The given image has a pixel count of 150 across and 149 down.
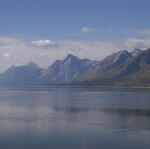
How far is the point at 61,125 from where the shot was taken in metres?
64.3

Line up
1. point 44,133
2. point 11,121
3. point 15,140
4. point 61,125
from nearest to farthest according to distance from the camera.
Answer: point 15,140 → point 44,133 → point 61,125 → point 11,121

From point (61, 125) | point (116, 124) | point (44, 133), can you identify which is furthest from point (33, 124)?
point (116, 124)

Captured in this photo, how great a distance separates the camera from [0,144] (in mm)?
46625

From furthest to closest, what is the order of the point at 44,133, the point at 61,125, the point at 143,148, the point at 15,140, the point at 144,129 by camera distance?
the point at 61,125 → the point at 144,129 → the point at 44,133 → the point at 15,140 → the point at 143,148

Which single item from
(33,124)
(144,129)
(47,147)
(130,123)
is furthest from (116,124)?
(47,147)

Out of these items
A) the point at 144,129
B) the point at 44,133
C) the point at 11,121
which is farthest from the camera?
the point at 11,121

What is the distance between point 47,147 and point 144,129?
66.1ft

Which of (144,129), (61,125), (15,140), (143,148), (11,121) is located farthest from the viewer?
(11,121)

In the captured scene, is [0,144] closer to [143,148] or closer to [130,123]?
[143,148]

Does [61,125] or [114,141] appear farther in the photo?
[61,125]

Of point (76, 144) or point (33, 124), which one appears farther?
point (33, 124)

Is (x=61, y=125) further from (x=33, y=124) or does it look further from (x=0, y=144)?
(x=0, y=144)

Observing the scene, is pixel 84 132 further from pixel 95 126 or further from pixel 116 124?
pixel 116 124

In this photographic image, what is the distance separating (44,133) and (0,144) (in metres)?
9.81
